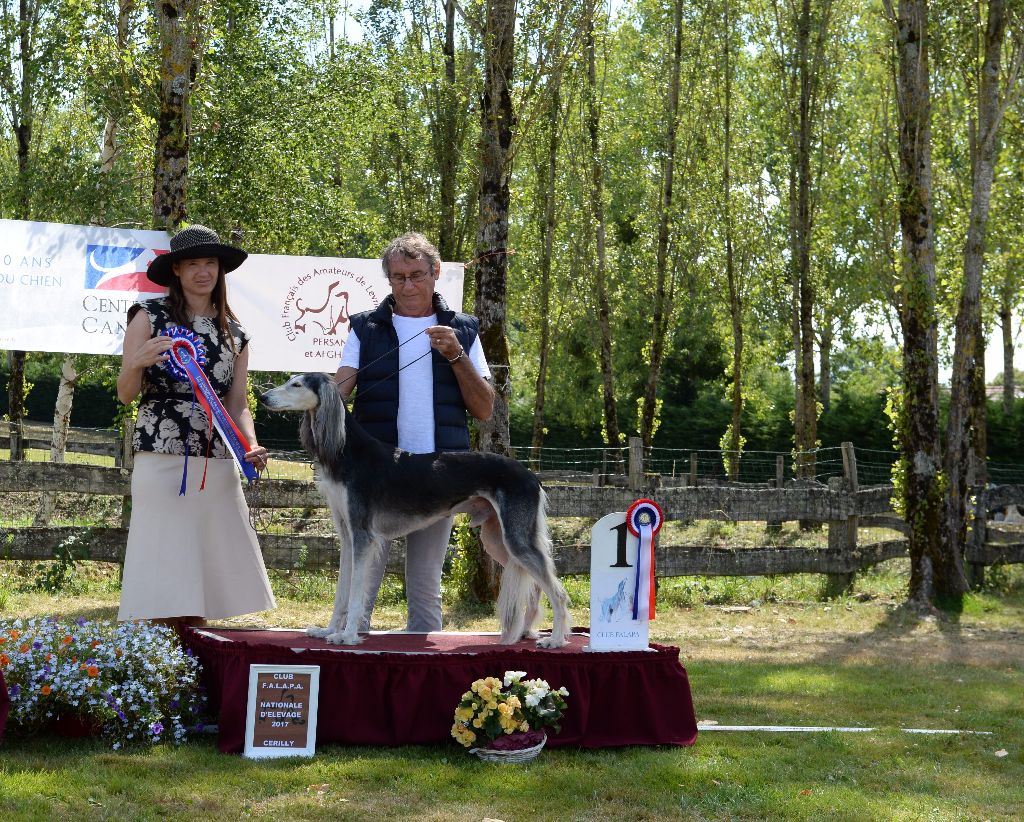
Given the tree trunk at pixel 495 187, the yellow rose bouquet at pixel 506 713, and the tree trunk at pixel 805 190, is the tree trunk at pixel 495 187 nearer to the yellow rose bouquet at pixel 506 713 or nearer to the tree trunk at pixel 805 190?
the yellow rose bouquet at pixel 506 713

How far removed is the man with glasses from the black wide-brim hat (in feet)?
2.03

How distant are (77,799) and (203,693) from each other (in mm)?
1074

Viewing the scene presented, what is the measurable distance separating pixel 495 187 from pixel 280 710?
5.44 metres

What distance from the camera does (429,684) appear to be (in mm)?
4715

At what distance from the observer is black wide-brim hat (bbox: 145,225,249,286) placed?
4848 millimetres

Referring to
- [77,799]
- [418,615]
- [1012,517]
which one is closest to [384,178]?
[1012,517]

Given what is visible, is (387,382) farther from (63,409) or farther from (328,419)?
(63,409)

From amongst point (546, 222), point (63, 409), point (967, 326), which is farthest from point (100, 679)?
point (546, 222)

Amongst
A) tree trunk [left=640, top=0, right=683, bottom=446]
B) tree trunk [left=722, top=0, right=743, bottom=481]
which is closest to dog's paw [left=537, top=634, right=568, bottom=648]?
tree trunk [left=640, top=0, right=683, bottom=446]

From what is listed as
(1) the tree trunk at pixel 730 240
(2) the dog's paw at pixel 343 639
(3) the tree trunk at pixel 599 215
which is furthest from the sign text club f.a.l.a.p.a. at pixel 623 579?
(1) the tree trunk at pixel 730 240

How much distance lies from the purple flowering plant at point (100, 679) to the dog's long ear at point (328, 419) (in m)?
1.09

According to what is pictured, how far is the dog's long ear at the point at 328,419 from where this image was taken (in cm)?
446

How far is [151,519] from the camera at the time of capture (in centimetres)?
487

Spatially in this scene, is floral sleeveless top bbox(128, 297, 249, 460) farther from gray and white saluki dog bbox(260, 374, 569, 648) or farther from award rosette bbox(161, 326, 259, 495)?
gray and white saluki dog bbox(260, 374, 569, 648)
